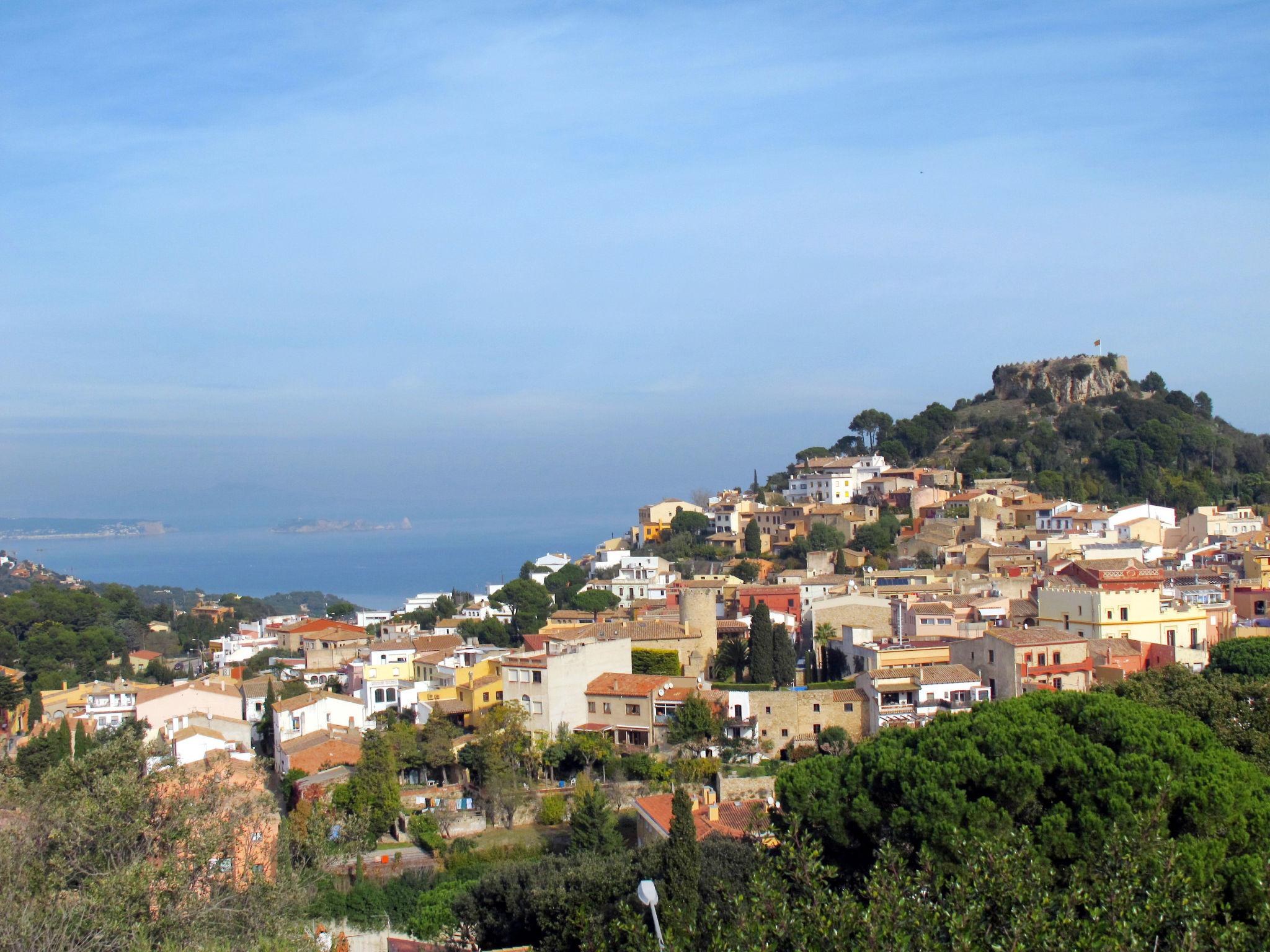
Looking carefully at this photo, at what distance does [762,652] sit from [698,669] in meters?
2.12

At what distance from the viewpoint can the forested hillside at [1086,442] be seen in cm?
5438

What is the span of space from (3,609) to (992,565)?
38.7m

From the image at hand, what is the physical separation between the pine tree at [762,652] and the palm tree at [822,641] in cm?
176

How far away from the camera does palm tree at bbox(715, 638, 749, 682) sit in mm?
29531

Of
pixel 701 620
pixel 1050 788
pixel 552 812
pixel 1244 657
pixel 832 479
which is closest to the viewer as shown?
pixel 1050 788

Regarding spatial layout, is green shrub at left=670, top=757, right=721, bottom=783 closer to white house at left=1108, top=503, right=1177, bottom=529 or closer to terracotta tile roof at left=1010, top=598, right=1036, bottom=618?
terracotta tile roof at left=1010, top=598, right=1036, bottom=618

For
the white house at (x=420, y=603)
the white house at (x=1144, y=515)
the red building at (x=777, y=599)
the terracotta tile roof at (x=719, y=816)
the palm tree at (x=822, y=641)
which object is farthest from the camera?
the white house at (x=420, y=603)

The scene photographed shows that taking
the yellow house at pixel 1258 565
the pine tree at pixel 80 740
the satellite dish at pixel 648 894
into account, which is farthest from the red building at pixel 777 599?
the satellite dish at pixel 648 894

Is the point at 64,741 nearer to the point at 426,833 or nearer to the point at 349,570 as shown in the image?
the point at 426,833

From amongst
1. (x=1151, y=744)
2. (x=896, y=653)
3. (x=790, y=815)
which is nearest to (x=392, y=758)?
(x=896, y=653)

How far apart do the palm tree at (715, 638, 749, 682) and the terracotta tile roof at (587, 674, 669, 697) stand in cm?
245

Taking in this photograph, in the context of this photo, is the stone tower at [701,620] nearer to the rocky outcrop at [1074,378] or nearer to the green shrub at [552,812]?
the green shrub at [552,812]

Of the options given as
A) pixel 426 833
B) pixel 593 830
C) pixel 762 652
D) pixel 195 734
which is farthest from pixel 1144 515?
pixel 195 734

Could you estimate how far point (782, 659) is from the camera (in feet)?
93.8
